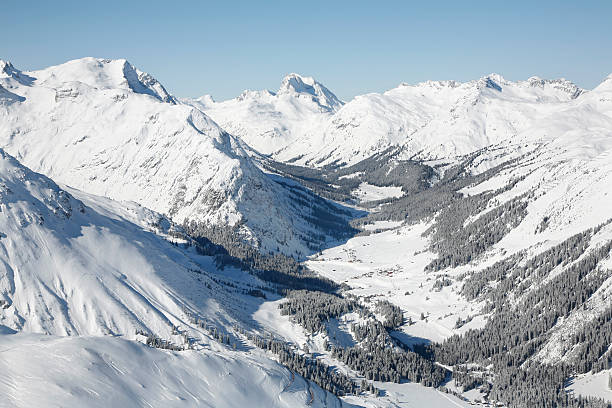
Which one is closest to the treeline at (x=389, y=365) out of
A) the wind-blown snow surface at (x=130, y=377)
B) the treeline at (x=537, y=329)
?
the treeline at (x=537, y=329)

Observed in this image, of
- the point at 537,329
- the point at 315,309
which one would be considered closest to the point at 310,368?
the point at 315,309

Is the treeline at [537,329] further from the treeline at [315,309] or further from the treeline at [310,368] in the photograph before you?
the treeline at [310,368]

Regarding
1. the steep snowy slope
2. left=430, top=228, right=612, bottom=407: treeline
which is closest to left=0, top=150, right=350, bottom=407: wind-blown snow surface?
the steep snowy slope

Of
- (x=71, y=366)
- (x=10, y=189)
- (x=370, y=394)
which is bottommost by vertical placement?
(x=370, y=394)

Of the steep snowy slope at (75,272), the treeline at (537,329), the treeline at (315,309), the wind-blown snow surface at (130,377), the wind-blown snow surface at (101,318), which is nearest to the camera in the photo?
the wind-blown snow surface at (130,377)

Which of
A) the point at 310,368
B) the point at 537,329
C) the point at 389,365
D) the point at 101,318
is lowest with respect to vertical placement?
the point at 101,318

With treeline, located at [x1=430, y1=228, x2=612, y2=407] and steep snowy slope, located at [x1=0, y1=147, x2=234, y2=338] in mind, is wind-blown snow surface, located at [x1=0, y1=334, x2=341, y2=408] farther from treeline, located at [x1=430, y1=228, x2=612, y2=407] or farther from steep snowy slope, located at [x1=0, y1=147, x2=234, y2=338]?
steep snowy slope, located at [x1=0, y1=147, x2=234, y2=338]

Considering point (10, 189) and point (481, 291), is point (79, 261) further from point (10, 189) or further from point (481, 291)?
point (481, 291)

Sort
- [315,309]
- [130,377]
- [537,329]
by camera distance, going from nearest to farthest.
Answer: [130,377], [537,329], [315,309]

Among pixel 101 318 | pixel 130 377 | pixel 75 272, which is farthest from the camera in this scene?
pixel 75 272

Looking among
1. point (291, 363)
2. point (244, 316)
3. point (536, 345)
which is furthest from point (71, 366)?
point (536, 345)

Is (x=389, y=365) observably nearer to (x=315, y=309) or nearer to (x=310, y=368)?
(x=310, y=368)
